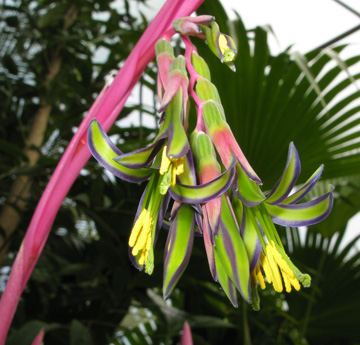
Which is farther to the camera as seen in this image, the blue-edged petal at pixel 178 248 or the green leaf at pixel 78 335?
the green leaf at pixel 78 335

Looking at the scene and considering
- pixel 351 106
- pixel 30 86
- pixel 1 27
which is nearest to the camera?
pixel 351 106

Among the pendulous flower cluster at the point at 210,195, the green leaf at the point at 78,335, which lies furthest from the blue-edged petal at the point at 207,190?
the green leaf at the point at 78,335

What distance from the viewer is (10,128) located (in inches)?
37.3

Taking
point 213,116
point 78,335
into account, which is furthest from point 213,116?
point 78,335

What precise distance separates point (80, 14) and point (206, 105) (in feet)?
3.31

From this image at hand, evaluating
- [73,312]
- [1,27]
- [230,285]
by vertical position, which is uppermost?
[1,27]

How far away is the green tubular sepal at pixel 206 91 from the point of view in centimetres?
23

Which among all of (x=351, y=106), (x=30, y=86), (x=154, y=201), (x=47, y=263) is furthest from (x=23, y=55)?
(x=154, y=201)

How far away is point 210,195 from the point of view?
0.66ft

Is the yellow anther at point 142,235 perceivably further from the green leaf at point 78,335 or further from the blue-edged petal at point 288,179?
the green leaf at point 78,335

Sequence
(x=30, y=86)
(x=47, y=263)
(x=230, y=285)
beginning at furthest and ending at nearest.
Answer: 1. (x=30, y=86)
2. (x=47, y=263)
3. (x=230, y=285)

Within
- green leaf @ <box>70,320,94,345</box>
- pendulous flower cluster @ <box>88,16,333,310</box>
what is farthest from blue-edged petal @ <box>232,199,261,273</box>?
green leaf @ <box>70,320,94,345</box>

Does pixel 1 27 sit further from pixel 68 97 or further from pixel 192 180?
pixel 192 180

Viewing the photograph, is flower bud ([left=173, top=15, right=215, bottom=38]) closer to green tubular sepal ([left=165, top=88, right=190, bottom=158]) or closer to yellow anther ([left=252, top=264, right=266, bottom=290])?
green tubular sepal ([left=165, top=88, right=190, bottom=158])
